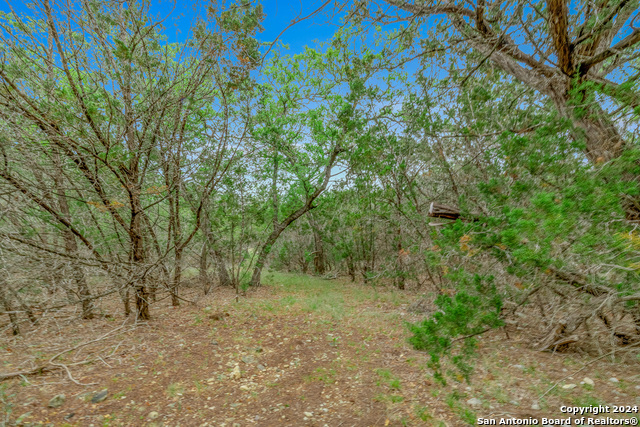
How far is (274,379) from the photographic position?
11.7 feet

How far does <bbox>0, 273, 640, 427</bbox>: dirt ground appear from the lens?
2.70 meters

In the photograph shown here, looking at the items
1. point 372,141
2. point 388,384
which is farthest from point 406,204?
point 388,384

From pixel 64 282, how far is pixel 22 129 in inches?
78.7

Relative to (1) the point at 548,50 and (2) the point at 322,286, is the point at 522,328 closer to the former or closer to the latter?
(1) the point at 548,50

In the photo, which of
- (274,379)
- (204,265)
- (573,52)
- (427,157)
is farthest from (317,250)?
(573,52)

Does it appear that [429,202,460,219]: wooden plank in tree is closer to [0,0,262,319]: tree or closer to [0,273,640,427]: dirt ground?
[0,273,640,427]: dirt ground

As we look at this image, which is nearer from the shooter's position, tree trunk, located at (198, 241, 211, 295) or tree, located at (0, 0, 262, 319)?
tree, located at (0, 0, 262, 319)

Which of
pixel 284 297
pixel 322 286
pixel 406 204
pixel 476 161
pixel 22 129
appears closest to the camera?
pixel 22 129

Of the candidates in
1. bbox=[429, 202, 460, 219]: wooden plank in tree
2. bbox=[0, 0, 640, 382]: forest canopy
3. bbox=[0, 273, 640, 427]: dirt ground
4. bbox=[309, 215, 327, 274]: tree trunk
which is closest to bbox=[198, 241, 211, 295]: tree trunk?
bbox=[0, 0, 640, 382]: forest canopy

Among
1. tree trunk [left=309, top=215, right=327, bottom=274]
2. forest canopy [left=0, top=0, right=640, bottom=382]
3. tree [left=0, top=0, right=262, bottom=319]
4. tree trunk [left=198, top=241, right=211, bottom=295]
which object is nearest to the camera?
forest canopy [left=0, top=0, right=640, bottom=382]

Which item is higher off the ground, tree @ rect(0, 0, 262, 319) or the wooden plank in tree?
tree @ rect(0, 0, 262, 319)

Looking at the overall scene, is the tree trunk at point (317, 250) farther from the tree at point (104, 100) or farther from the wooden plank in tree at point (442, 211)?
the wooden plank in tree at point (442, 211)

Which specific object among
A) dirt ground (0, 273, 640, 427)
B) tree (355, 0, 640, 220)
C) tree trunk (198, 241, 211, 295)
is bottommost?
dirt ground (0, 273, 640, 427)

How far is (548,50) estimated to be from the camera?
3232 millimetres
